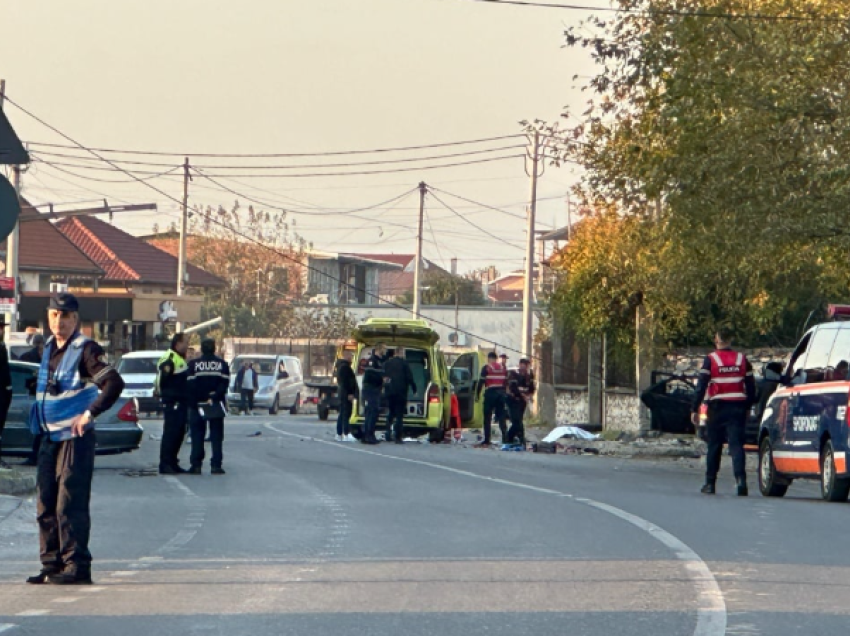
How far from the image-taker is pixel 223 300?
84500 millimetres

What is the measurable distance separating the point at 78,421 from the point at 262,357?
38.5 m

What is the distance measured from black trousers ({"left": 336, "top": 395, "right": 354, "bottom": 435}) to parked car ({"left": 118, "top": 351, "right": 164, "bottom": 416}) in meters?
9.22

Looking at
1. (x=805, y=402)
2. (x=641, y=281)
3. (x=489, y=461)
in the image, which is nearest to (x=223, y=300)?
(x=641, y=281)

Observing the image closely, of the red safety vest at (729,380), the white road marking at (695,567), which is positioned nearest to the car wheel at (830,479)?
the red safety vest at (729,380)

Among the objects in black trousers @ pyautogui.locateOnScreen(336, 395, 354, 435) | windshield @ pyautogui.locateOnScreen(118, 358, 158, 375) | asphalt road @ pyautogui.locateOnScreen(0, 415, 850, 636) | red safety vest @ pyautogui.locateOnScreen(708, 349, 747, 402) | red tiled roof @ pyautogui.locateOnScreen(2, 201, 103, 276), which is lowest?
asphalt road @ pyautogui.locateOnScreen(0, 415, 850, 636)

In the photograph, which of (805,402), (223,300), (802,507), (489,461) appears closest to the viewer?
(802,507)

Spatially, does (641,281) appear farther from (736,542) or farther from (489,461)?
(736,542)

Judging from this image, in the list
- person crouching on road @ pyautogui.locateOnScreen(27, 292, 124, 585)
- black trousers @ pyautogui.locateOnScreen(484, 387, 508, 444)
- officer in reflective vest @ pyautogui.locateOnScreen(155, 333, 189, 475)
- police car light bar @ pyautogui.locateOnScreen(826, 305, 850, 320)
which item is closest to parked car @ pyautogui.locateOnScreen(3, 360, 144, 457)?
officer in reflective vest @ pyautogui.locateOnScreen(155, 333, 189, 475)

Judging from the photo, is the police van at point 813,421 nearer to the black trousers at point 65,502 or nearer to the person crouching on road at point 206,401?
the person crouching on road at point 206,401

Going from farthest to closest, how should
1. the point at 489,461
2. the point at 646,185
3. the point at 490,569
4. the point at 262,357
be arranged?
1. the point at 262,357
2. the point at 489,461
3. the point at 646,185
4. the point at 490,569

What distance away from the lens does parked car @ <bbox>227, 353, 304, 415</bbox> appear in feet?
157

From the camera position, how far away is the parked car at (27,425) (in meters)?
20.3

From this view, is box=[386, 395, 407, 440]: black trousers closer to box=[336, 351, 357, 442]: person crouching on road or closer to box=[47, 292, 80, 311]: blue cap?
box=[336, 351, 357, 442]: person crouching on road

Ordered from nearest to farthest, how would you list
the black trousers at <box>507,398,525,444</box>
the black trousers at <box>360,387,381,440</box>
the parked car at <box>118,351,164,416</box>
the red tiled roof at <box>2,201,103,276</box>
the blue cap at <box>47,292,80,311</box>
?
the blue cap at <box>47,292,80,311</box>
the black trousers at <box>360,387,381,440</box>
the black trousers at <box>507,398,525,444</box>
the parked car at <box>118,351,164,416</box>
the red tiled roof at <box>2,201,103,276</box>
